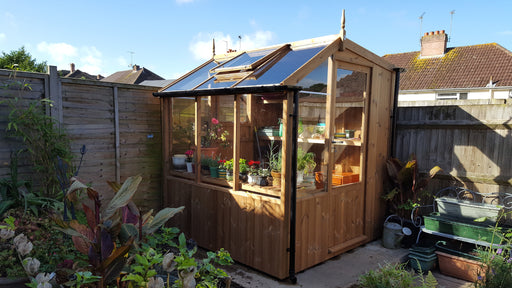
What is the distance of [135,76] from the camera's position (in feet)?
72.2

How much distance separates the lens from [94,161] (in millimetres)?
4129

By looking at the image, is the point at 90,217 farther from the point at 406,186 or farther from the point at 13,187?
the point at 406,186

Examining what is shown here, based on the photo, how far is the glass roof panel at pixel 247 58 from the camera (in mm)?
3973

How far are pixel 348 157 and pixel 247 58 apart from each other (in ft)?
5.81

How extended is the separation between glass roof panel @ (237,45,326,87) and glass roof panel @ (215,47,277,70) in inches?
14.2

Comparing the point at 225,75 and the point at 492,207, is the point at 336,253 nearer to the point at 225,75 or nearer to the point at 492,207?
the point at 492,207

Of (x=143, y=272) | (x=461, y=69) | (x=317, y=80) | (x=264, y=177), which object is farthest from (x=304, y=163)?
(x=461, y=69)

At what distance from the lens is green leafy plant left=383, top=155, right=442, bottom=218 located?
4340 mm

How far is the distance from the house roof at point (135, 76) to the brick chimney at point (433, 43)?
53.0 ft

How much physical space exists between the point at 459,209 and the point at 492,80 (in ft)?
32.2

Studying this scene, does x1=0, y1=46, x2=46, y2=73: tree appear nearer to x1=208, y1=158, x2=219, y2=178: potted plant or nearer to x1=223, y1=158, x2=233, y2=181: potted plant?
x1=208, y1=158, x2=219, y2=178: potted plant

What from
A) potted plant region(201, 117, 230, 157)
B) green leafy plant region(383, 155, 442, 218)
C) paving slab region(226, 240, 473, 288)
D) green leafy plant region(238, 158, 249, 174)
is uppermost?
potted plant region(201, 117, 230, 157)

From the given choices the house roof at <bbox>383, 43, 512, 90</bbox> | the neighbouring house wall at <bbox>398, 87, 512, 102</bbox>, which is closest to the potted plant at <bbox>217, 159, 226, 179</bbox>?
the neighbouring house wall at <bbox>398, 87, 512, 102</bbox>

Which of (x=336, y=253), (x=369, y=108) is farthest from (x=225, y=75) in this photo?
(x=336, y=253)
